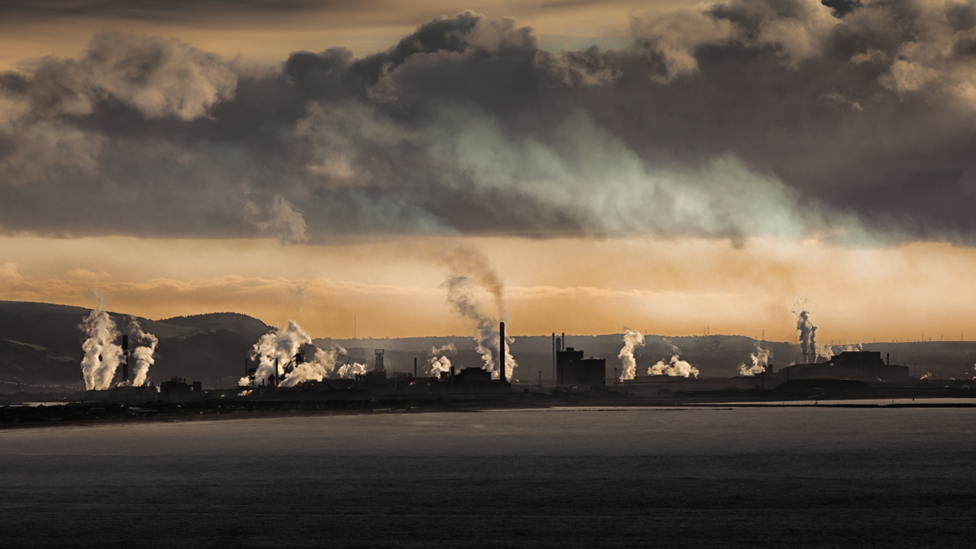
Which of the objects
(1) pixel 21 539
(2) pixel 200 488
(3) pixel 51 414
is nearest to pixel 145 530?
(1) pixel 21 539

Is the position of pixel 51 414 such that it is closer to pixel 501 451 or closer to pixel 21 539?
pixel 501 451

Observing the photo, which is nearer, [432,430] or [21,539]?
[21,539]

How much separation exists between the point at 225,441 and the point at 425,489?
53909 mm

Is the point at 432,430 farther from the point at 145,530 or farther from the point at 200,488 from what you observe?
the point at 145,530

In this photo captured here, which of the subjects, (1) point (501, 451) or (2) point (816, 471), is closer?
(2) point (816, 471)

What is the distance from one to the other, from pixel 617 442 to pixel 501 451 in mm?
19316

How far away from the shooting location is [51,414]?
516ft

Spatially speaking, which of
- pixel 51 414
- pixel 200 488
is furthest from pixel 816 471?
pixel 51 414

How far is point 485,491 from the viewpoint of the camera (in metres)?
58.2

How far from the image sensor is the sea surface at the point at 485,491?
135 feet

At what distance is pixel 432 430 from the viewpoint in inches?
5084

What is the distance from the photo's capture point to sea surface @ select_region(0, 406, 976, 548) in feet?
135

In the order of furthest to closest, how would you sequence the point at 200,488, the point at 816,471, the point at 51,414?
the point at 51,414
the point at 816,471
the point at 200,488

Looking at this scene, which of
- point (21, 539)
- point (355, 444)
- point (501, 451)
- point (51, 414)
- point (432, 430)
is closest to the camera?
point (21, 539)
